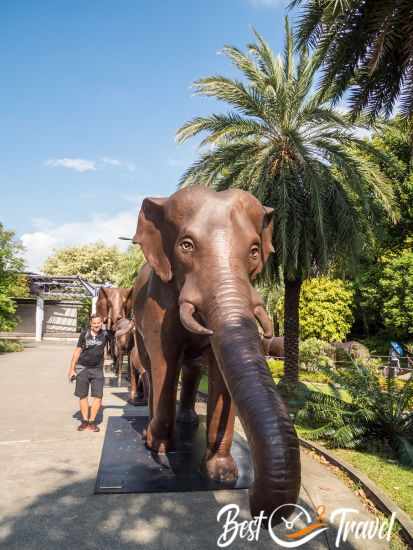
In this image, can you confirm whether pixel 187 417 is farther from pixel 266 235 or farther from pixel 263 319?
pixel 263 319

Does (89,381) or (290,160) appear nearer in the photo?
(89,381)

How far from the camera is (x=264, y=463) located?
2.19 m

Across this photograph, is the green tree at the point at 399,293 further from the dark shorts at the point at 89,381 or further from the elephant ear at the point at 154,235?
the elephant ear at the point at 154,235

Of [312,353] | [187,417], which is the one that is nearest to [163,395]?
[187,417]

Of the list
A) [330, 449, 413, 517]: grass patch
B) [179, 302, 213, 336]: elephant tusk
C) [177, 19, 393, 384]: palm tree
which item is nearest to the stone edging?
[330, 449, 413, 517]: grass patch

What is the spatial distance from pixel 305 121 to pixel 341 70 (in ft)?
7.30

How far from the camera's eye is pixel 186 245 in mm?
3613

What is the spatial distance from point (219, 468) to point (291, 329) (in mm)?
7642

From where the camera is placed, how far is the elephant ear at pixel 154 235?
412 cm

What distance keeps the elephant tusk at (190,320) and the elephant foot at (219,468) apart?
1.67 metres

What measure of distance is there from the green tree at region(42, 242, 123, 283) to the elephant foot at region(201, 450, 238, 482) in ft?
158

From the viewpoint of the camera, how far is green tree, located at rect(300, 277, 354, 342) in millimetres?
28156

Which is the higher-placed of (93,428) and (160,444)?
(160,444)

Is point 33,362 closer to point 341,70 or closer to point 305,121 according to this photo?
point 305,121
